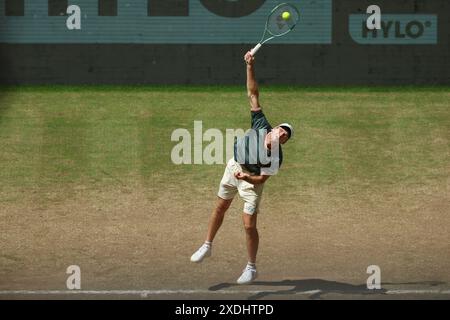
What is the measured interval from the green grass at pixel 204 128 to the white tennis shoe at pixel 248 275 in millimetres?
4900

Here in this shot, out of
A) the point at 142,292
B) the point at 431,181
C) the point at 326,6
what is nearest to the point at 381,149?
the point at 431,181

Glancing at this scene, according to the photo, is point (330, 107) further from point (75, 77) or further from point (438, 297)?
point (438, 297)

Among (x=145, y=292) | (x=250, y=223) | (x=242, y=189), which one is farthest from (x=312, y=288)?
(x=145, y=292)

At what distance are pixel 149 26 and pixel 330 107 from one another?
211 inches

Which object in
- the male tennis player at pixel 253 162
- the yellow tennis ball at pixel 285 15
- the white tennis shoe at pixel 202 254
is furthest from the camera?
the yellow tennis ball at pixel 285 15

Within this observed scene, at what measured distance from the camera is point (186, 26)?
23047mm

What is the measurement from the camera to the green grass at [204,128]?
622 inches

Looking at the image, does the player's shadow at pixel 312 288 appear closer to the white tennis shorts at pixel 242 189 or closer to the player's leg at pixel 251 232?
the player's leg at pixel 251 232

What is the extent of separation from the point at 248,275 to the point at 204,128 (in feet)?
28.7

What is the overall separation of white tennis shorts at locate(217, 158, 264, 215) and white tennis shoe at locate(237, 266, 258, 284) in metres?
0.64

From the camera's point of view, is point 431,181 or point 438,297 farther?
point 431,181

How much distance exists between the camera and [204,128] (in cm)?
1872

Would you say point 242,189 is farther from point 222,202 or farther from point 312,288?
point 312,288

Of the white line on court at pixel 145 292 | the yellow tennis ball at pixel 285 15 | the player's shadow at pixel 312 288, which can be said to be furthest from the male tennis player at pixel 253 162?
the yellow tennis ball at pixel 285 15
